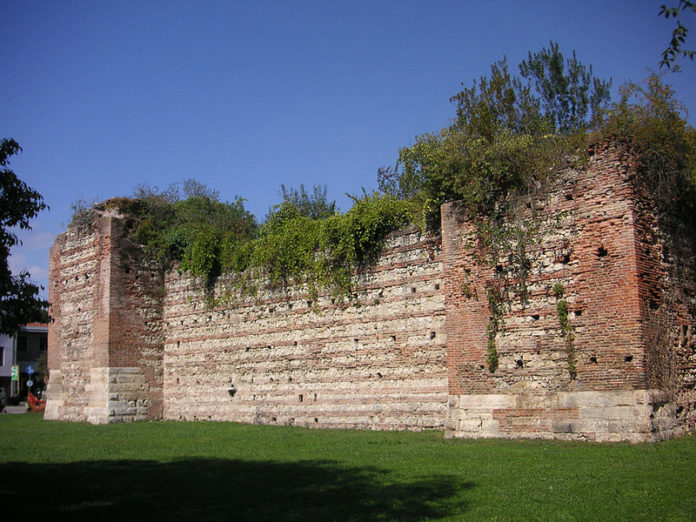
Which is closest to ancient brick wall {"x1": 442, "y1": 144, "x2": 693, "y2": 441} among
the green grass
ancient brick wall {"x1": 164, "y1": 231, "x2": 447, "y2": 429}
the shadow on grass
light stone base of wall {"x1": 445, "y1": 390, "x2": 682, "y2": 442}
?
light stone base of wall {"x1": 445, "y1": 390, "x2": 682, "y2": 442}

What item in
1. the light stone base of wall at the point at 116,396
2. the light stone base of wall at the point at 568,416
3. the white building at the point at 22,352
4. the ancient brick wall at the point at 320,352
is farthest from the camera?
the white building at the point at 22,352

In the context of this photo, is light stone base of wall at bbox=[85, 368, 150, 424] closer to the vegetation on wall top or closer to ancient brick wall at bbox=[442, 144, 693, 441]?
the vegetation on wall top

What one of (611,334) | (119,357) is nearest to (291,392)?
(119,357)

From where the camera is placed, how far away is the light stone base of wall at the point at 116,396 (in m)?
19.8

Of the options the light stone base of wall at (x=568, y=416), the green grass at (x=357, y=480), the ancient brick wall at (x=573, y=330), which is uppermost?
the ancient brick wall at (x=573, y=330)

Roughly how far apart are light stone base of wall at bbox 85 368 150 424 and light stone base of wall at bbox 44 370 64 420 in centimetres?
190

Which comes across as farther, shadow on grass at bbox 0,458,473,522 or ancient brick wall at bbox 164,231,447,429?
ancient brick wall at bbox 164,231,447,429

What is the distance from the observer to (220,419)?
1903 centimetres

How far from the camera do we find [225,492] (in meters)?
8.04

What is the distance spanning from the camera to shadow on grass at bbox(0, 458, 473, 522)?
6.93 meters

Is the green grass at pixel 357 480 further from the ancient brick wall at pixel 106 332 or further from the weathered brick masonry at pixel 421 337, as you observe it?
the ancient brick wall at pixel 106 332

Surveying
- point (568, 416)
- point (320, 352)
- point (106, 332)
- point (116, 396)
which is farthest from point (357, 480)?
point (106, 332)

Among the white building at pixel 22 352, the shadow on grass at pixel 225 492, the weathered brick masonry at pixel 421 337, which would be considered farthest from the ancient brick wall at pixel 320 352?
the white building at pixel 22 352

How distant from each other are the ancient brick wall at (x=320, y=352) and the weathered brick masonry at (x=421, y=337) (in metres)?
0.04
